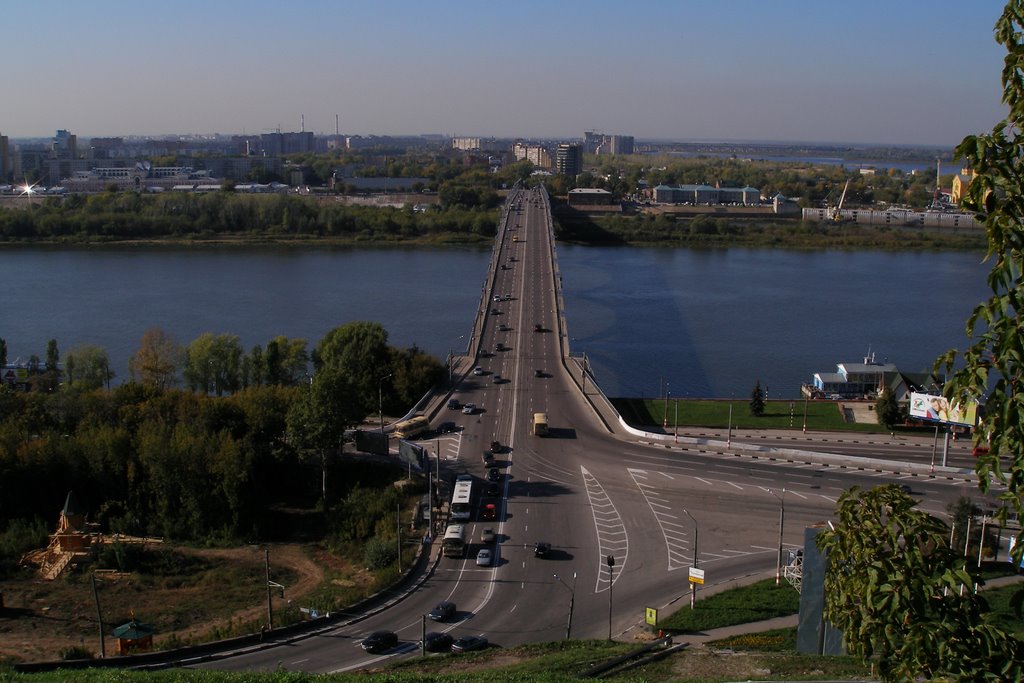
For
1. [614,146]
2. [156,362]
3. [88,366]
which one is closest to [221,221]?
[88,366]

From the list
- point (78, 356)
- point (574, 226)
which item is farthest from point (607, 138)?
point (78, 356)

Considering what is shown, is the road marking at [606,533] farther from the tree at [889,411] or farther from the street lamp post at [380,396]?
the tree at [889,411]

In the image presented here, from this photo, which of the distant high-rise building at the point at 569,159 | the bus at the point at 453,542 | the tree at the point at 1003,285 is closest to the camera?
the tree at the point at 1003,285

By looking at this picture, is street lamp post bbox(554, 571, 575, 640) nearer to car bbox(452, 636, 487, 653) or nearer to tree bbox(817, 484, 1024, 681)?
car bbox(452, 636, 487, 653)

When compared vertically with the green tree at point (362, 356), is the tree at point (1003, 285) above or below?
above

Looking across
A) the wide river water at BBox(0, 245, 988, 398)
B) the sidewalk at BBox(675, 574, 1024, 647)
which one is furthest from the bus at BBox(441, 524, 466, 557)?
the wide river water at BBox(0, 245, 988, 398)

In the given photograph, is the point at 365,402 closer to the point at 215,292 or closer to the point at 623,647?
the point at 623,647

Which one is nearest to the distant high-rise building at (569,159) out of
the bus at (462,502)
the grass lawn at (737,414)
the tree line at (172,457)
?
the grass lawn at (737,414)
